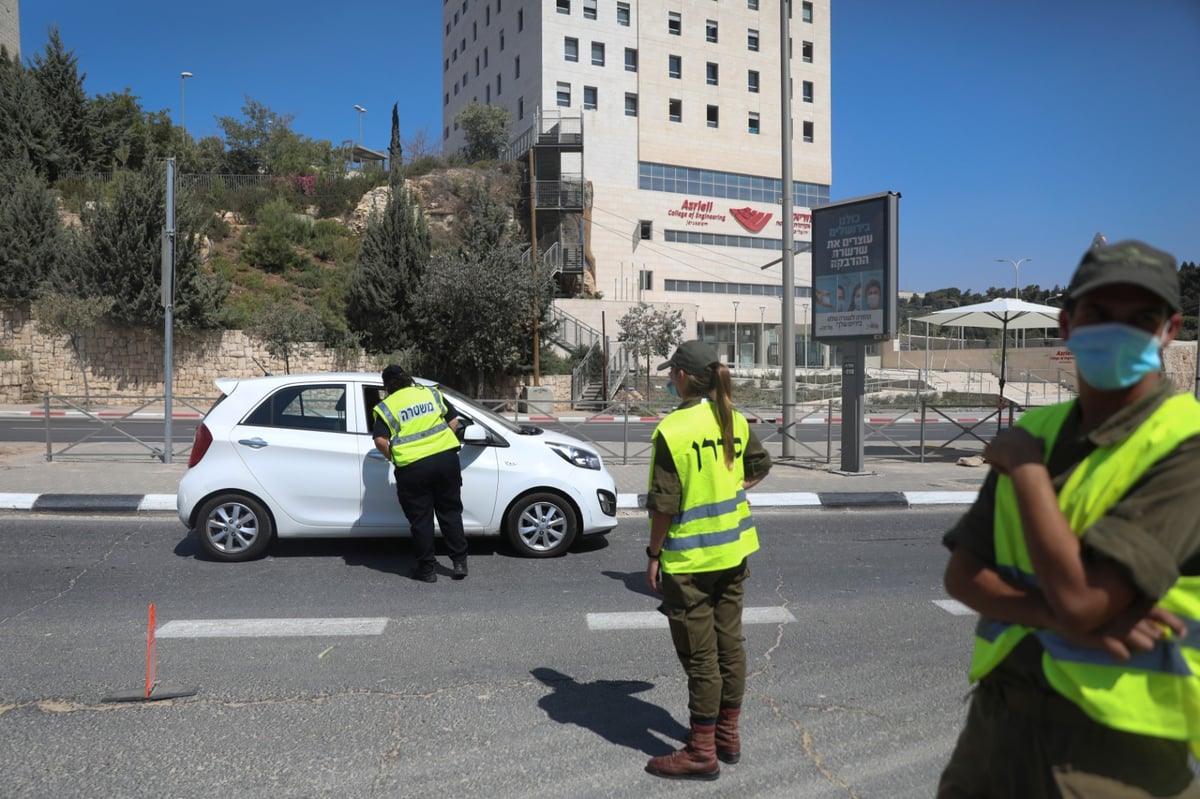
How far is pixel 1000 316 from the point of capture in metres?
16.9

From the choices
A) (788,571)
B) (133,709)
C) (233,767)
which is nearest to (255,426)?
(133,709)

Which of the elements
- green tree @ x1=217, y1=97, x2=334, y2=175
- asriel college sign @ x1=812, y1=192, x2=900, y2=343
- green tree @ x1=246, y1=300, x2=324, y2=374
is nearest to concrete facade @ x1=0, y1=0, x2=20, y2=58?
green tree @ x1=217, y1=97, x2=334, y2=175

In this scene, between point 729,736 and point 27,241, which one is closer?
point 729,736

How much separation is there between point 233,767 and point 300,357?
101 feet

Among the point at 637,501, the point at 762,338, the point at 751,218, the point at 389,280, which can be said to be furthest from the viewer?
the point at 751,218

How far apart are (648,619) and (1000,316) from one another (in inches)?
542

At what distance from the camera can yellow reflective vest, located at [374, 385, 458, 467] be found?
260 inches

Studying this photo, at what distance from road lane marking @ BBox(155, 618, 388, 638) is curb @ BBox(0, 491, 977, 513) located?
14.8 feet

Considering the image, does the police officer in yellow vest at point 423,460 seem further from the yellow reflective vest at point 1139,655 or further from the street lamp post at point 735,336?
the street lamp post at point 735,336

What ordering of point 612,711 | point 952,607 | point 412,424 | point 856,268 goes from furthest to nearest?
point 856,268 < point 412,424 < point 952,607 < point 612,711

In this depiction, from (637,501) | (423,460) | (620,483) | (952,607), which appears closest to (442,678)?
(423,460)

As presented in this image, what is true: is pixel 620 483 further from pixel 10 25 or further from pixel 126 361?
pixel 10 25

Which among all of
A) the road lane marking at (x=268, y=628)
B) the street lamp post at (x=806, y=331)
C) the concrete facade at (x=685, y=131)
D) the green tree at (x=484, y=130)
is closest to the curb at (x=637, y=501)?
the road lane marking at (x=268, y=628)

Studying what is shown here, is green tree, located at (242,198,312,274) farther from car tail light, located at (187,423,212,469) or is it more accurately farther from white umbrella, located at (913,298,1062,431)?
car tail light, located at (187,423,212,469)
